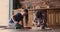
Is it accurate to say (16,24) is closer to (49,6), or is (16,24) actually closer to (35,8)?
(35,8)

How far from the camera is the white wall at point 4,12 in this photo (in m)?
0.96

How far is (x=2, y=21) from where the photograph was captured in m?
0.96

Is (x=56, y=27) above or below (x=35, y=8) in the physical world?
below

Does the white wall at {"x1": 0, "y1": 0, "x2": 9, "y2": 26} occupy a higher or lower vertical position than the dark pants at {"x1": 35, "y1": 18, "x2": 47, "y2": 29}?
higher

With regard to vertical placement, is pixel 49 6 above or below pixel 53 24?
above

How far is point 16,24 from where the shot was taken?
0.94m

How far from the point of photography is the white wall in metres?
0.96

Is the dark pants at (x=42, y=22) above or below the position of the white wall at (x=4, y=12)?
below

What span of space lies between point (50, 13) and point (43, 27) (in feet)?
0.41

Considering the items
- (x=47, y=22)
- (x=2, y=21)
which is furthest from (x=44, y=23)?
(x=2, y=21)

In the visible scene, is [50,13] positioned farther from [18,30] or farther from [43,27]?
[18,30]

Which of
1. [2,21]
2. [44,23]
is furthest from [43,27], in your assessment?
[2,21]

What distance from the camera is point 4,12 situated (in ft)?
3.17

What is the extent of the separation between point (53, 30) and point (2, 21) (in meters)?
0.43
